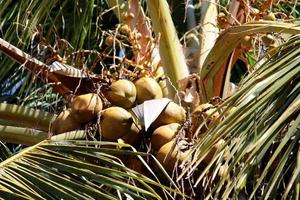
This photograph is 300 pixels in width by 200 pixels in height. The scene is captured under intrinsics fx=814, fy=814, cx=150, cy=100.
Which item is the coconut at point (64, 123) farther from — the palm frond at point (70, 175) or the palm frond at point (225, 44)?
the palm frond at point (225, 44)

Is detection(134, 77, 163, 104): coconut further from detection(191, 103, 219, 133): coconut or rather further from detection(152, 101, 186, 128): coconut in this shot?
detection(191, 103, 219, 133): coconut

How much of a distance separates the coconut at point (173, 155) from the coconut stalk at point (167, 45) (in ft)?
1.27

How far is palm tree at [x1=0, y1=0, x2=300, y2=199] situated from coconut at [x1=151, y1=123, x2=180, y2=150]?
0.18 feet

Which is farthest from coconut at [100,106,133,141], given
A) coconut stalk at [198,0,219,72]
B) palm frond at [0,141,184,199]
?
coconut stalk at [198,0,219,72]

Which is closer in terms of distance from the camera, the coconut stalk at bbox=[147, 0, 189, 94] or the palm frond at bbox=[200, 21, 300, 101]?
the palm frond at bbox=[200, 21, 300, 101]

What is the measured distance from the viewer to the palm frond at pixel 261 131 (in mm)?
1826

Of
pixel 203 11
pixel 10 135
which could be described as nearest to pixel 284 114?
pixel 10 135

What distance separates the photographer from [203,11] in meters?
3.18

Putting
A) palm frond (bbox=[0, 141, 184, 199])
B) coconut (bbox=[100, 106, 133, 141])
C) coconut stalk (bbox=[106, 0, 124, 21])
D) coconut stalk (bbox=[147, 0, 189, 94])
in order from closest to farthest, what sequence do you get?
palm frond (bbox=[0, 141, 184, 199]) < coconut (bbox=[100, 106, 133, 141]) < coconut stalk (bbox=[147, 0, 189, 94]) < coconut stalk (bbox=[106, 0, 124, 21])

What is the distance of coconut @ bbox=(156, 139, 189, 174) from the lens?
7.31 feet

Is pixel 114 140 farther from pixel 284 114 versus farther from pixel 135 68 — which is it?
pixel 284 114

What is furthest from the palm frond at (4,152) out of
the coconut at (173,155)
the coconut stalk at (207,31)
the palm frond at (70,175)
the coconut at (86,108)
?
the coconut stalk at (207,31)

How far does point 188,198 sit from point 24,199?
0.49 metres

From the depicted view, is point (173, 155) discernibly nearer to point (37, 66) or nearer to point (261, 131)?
point (261, 131)
